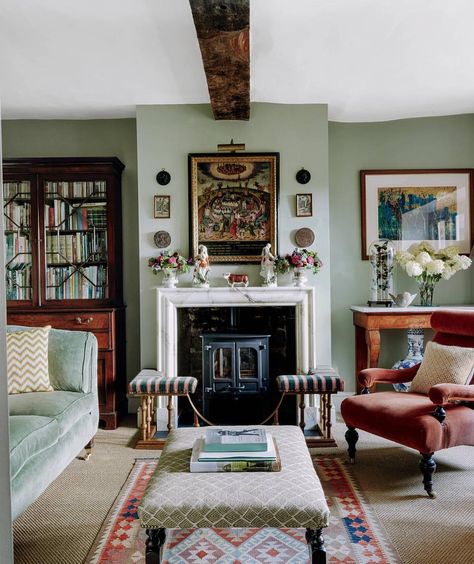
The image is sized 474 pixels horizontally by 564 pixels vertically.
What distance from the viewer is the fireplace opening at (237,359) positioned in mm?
3836

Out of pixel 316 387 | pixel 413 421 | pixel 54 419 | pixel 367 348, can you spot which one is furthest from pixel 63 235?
pixel 413 421

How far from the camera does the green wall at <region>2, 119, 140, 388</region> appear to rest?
4402mm

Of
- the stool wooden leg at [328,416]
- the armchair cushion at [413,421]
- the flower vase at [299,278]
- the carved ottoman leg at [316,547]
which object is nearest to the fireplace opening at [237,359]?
the flower vase at [299,278]

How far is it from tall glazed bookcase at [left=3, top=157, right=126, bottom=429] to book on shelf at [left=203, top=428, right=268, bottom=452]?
6.81ft

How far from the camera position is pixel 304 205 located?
13.2 feet

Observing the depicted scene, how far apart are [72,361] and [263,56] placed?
230cm

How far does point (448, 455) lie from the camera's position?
3158 mm

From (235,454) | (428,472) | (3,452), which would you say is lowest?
(428,472)

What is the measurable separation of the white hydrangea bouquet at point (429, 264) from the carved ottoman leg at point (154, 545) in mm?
3087

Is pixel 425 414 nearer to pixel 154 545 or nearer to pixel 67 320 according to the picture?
pixel 154 545

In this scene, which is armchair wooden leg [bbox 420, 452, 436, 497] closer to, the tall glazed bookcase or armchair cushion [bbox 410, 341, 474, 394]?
armchair cushion [bbox 410, 341, 474, 394]

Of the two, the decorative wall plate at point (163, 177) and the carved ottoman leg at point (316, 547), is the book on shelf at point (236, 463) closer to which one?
the carved ottoman leg at point (316, 547)

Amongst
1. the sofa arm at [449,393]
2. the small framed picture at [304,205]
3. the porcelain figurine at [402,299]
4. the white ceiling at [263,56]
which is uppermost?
the white ceiling at [263,56]

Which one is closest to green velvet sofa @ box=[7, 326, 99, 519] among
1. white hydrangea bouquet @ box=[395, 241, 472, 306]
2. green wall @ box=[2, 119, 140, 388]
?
green wall @ box=[2, 119, 140, 388]
